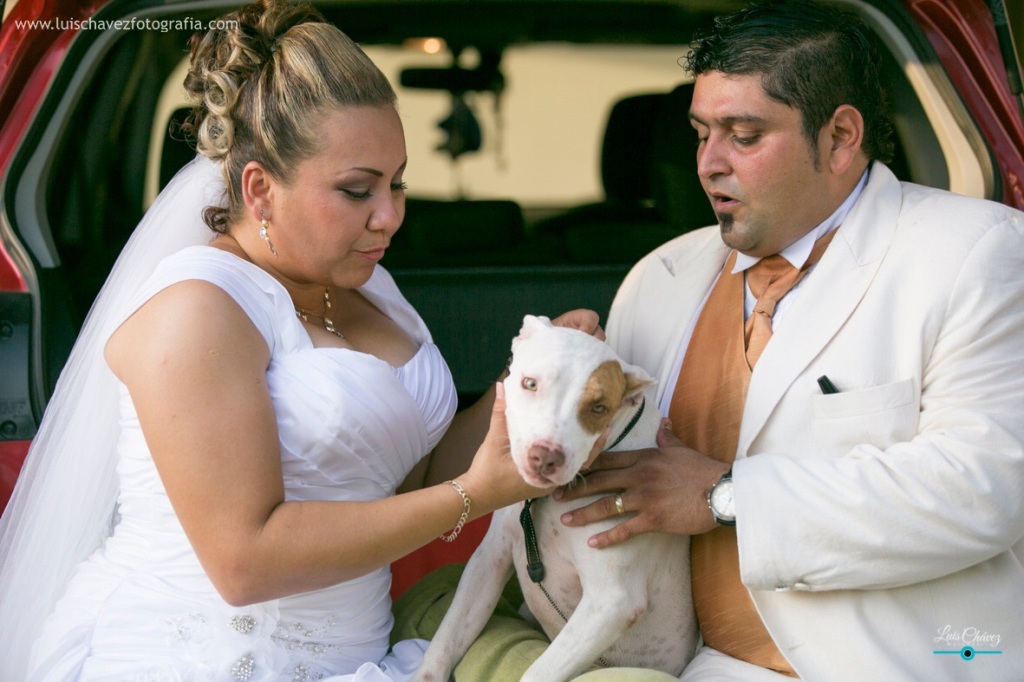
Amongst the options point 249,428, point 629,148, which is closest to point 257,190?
point 249,428

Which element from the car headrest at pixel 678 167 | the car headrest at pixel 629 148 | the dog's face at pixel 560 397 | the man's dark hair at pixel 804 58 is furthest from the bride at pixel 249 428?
the car headrest at pixel 629 148

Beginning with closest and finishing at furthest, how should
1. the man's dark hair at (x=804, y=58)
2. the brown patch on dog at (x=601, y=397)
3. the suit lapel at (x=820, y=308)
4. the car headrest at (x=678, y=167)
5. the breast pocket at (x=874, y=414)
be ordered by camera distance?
1. the brown patch on dog at (x=601, y=397)
2. the breast pocket at (x=874, y=414)
3. the suit lapel at (x=820, y=308)
4. the man's dark hair at (x=804, y=58)
5. the car headrest at (x=678, y=167)

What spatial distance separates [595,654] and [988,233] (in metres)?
1.22

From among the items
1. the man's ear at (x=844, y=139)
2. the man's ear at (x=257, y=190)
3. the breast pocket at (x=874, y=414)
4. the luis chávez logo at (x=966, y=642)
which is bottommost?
the luis chávez logo at (x=966, y=642)

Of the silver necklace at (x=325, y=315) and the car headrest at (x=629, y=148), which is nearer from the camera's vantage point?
the silver necklace at (x=325, y=315)

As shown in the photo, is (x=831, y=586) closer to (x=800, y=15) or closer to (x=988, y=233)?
(x=988, y=233)

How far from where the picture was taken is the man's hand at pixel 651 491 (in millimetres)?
2451

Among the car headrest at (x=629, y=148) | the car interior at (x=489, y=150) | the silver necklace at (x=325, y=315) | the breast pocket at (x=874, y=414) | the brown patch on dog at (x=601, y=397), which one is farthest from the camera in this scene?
the car headrest at (x=629, y=148)

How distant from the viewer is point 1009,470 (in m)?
2.31

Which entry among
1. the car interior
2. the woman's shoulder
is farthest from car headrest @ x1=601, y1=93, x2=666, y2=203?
the woman's shoulder

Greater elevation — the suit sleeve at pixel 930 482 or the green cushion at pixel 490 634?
the suit sleeve at pixel 930 482

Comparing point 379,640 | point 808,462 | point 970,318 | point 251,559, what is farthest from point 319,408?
point 970,318

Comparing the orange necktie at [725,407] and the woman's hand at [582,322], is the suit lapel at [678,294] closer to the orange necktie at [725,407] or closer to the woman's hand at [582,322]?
the orange necktie at [725,407]

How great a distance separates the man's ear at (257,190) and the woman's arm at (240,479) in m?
0.27
